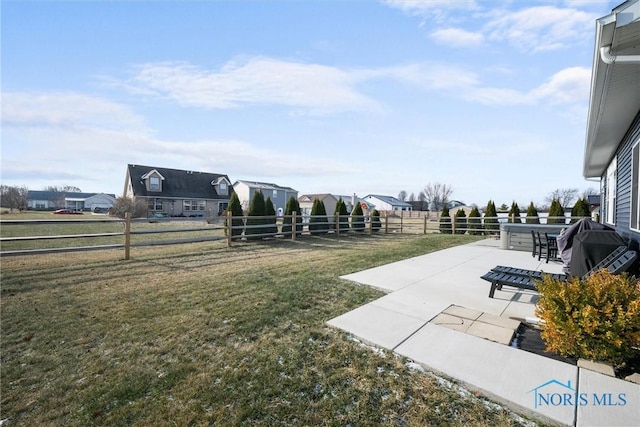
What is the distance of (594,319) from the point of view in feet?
7.88

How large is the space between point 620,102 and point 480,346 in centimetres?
454

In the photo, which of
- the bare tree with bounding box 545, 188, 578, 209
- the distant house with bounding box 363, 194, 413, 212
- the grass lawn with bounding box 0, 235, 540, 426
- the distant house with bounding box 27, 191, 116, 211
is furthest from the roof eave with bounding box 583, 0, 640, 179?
the distant house with bounding box 27, 191, 116, 211

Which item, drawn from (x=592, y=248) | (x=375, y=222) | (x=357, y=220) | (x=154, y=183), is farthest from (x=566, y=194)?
(x=154, y=183)

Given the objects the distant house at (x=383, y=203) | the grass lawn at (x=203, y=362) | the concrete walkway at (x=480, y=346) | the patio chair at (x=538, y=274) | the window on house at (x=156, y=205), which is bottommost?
the grass lawn at (x=203, y=362)

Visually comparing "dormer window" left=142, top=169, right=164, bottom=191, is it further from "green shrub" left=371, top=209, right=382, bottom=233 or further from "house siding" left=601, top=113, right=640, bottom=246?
"house siding" left=601, top=113, right=640, bottom=246

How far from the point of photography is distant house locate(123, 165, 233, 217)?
92.2 feet

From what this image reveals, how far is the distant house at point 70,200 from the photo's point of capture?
179 ft

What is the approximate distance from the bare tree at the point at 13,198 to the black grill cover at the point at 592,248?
51590 mm

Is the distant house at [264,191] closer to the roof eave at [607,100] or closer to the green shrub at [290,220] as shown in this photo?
the green shrub at [290,220]

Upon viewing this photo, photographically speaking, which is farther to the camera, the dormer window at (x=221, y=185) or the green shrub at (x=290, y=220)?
the dormer window at (x=221, y=185)

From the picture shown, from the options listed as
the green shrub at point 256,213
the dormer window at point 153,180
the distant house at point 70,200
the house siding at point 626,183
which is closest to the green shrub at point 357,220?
the green shrub at point 256,213

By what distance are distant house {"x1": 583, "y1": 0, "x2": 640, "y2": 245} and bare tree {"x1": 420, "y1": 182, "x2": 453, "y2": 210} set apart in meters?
64.0

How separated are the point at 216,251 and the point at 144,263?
219cm

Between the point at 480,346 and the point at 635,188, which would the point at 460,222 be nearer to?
the point at 635,188
